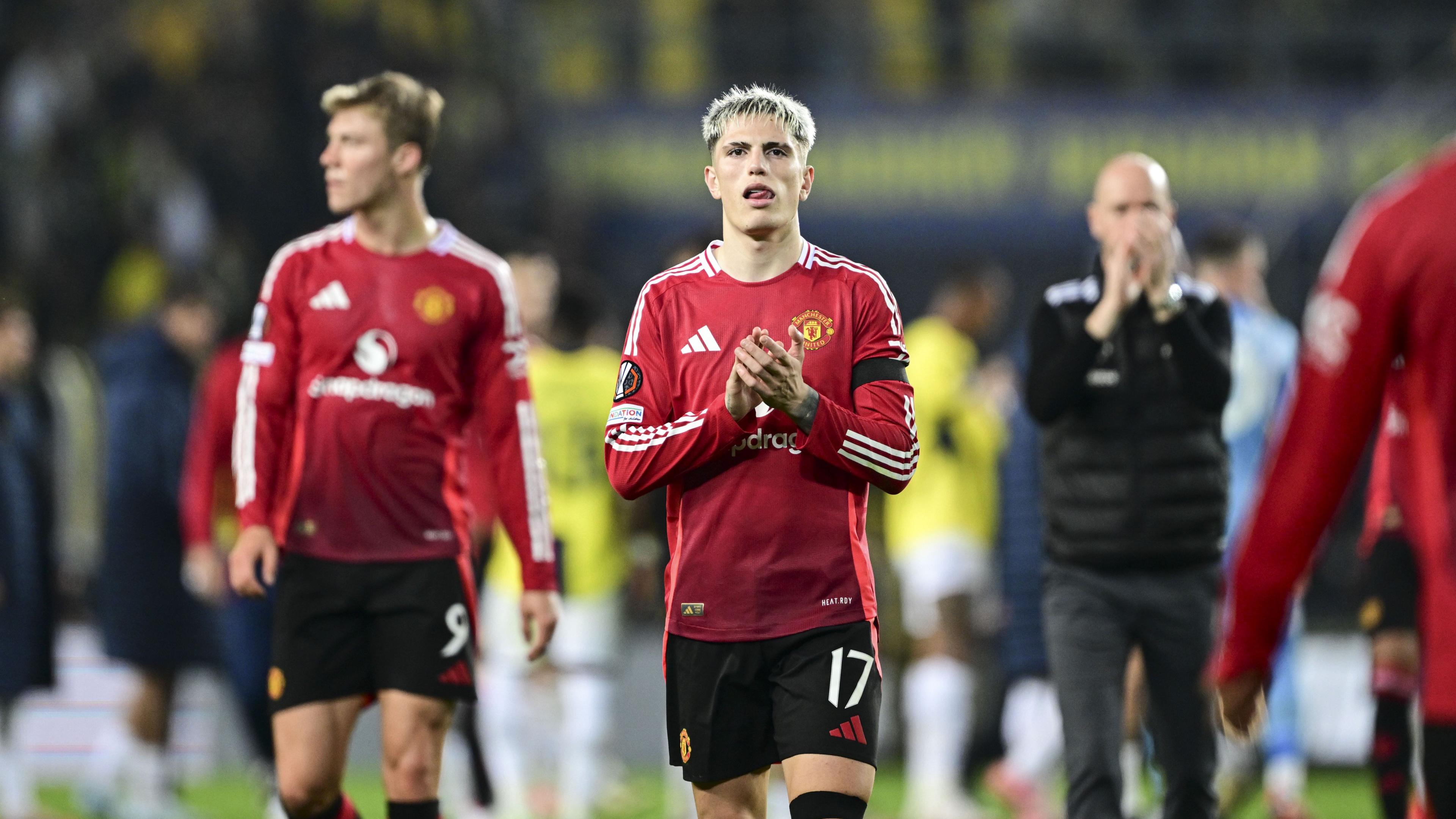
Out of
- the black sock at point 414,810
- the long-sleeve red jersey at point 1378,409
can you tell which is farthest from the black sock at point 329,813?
the long-sleeve red jersey at point 1378,409

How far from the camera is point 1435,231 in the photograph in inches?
111

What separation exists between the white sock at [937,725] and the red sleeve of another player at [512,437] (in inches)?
175

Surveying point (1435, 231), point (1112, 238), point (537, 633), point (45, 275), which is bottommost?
point (537, 633)

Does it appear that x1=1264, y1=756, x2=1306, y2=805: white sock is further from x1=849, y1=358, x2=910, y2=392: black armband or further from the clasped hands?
the clasped hands

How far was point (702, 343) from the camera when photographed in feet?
14.8

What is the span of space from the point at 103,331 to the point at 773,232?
10972mm

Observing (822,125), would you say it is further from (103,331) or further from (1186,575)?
(1186,575)

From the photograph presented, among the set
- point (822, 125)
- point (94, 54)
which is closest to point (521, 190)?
point (822, 125)

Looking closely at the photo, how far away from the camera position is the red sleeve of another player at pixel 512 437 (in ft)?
18.1

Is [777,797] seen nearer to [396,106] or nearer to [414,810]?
[414,810]

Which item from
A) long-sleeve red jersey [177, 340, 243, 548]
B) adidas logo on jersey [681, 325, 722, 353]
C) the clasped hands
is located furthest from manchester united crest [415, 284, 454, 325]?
long-sleeve red jersey [177, 340, 243, 548]

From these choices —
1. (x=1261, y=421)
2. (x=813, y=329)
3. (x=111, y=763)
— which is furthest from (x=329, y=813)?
(x=111, y=763)

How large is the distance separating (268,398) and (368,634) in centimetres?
79

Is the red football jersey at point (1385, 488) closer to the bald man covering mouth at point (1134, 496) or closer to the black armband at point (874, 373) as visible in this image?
the bald man covering mouth at point (1134, 496)
